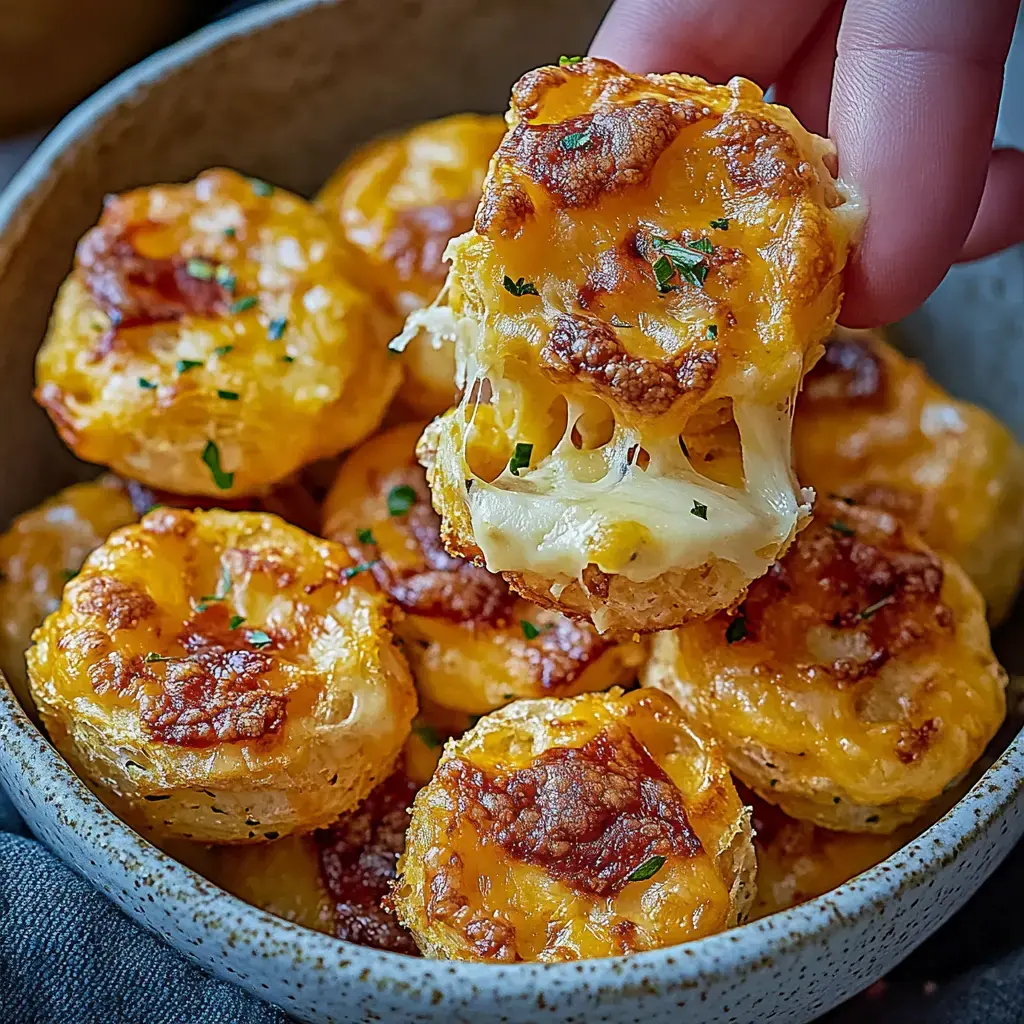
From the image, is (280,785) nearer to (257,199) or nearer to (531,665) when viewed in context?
(531,665)

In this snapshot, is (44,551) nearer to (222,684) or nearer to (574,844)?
(222,684)

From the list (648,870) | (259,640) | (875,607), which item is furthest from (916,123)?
(259,640)

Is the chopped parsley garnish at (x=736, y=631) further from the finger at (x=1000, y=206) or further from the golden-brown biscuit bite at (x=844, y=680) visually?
the finger at (x=1000, y=206)

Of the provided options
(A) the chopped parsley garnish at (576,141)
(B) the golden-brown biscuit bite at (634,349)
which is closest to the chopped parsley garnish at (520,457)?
(B) the golden-brown biscuit bite at (634,349)

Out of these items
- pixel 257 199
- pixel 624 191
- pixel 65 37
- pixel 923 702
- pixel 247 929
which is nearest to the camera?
pixel 247 929

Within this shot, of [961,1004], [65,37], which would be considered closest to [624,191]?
[961,1004]

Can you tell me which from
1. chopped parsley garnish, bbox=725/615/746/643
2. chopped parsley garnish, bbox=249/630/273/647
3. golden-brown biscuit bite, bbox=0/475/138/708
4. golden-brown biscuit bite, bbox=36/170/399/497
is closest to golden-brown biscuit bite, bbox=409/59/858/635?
chopped parsley garnish, bbox=725/615/746/643
